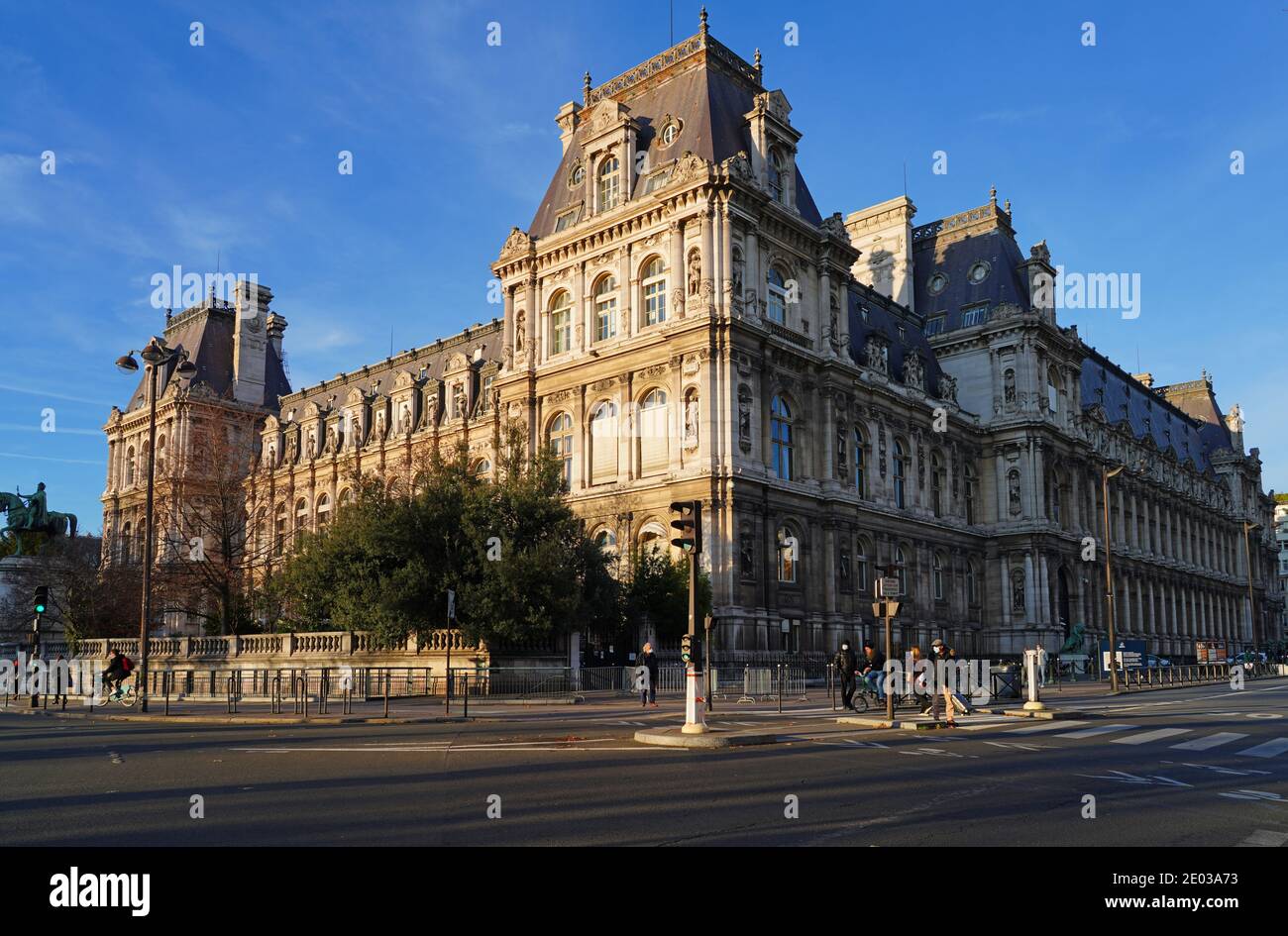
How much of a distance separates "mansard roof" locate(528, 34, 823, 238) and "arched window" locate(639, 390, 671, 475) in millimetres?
9797

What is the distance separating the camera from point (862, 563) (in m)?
51.1

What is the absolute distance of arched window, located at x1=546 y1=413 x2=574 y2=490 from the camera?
47688 mm

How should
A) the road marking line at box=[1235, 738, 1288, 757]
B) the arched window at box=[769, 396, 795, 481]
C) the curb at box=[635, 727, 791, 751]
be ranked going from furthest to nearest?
1. the arched window at box=[769, 396, 795, 481]
2. the curb at box=[635, 727, 791, 751]
3. the road marking line at box=[1235, 738, 1288, 757]

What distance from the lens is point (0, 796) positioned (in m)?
11.8

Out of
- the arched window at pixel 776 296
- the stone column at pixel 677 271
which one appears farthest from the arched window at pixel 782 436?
the stone column at pixel 677 271

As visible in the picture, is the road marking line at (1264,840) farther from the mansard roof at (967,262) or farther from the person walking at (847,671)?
the mansard roof at (967,262)

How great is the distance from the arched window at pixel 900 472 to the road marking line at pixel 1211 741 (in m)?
36.0

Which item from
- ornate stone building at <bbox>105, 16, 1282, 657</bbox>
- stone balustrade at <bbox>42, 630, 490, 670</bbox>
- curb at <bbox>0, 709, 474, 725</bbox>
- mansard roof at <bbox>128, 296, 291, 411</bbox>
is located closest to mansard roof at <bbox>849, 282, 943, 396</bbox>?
ornate stone building at <bbox>105, 16, 1282, 657</bbox>

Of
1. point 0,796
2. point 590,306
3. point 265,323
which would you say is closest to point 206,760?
point 0,796

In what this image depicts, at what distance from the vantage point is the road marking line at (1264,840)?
895cm

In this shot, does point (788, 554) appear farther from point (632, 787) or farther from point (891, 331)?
point (632, 787)

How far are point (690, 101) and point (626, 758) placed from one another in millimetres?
37736

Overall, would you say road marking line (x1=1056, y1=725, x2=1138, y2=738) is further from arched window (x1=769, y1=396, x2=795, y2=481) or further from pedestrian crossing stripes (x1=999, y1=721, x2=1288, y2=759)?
arched window (x1=769, y1=396, x2=795, y2=481)

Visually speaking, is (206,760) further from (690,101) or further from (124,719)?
(690,101)
